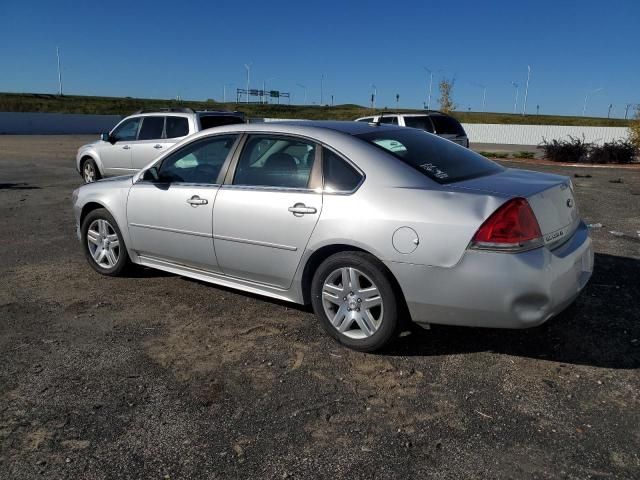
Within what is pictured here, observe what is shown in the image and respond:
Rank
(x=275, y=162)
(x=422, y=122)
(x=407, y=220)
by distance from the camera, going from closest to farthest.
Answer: (x=407, y=220)
(x=275, y=162)
(x=422, y=122)

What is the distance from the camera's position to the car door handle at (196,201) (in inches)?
179

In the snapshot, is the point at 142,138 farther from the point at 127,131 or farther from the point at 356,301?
the point at 356,301

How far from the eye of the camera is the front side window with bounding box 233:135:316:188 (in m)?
4.11

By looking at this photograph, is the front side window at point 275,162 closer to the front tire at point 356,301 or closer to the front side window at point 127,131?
the front tire at point 356,301

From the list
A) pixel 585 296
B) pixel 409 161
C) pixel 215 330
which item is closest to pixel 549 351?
pixel 585 296

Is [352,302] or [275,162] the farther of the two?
[275,162]

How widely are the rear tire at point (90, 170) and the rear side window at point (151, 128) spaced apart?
156 centimetres

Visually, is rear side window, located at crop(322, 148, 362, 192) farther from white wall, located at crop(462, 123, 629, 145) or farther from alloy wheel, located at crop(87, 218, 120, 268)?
white wall, located at crop(462, 123, 629, 145)

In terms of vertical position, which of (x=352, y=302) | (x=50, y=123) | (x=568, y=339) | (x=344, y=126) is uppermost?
(x=344, y=126)

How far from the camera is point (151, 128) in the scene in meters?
11.6

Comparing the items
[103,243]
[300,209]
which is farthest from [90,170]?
[300,209]

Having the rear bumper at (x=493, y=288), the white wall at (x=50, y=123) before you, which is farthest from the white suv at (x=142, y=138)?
the white wall at (x=50, y=123)

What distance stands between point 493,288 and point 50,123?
50.5 meters

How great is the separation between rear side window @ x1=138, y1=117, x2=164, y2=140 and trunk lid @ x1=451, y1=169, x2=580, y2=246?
8886 mm
